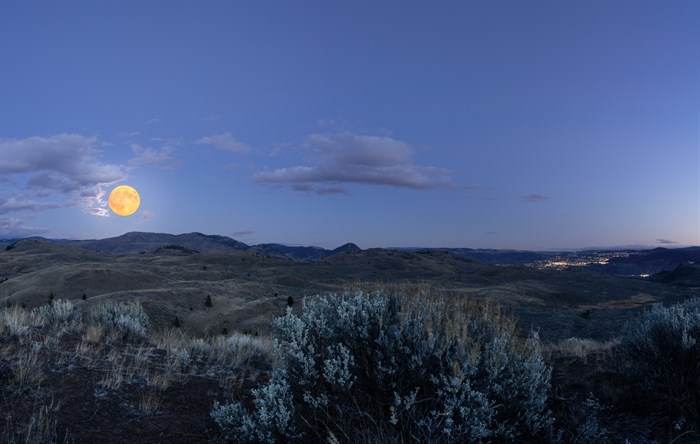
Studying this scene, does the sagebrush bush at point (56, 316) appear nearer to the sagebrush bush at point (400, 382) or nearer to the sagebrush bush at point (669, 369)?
the sagebrush bush at point (400, 382)

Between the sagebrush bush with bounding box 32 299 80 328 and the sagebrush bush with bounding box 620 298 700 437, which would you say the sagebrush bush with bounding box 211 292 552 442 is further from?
the sagebrush bush with bounding box 32 299 80 328

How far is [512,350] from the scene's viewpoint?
5285 mm

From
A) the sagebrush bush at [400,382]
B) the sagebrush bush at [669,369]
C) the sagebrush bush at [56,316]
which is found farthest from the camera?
the sagebrush bush at [56,316]

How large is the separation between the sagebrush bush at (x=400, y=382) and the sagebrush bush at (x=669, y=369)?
2449mm

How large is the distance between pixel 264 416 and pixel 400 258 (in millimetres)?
99814

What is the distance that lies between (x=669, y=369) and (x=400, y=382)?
451 centimetres

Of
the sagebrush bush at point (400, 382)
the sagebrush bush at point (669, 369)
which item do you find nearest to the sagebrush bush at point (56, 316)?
the sagebrush bush at point (400, 382)

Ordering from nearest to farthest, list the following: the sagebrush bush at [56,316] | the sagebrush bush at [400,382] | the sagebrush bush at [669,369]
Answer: the sagebrush bush at [400,382] → the sagebrush bush at [669,369] → the sagebrush bush at [56,316]

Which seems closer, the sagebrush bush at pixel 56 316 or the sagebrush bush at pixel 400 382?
the sagebrush bush at pixel 400 382

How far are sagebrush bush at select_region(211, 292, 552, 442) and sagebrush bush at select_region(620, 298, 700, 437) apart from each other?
2449mm

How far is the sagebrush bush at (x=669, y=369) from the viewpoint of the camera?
626 centimetres

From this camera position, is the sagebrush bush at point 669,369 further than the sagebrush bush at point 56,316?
No

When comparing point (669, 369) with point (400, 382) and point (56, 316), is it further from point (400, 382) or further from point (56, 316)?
point (56, 316)

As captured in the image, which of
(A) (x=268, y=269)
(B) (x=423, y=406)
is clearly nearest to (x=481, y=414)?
(B) (x=423, y=406)
